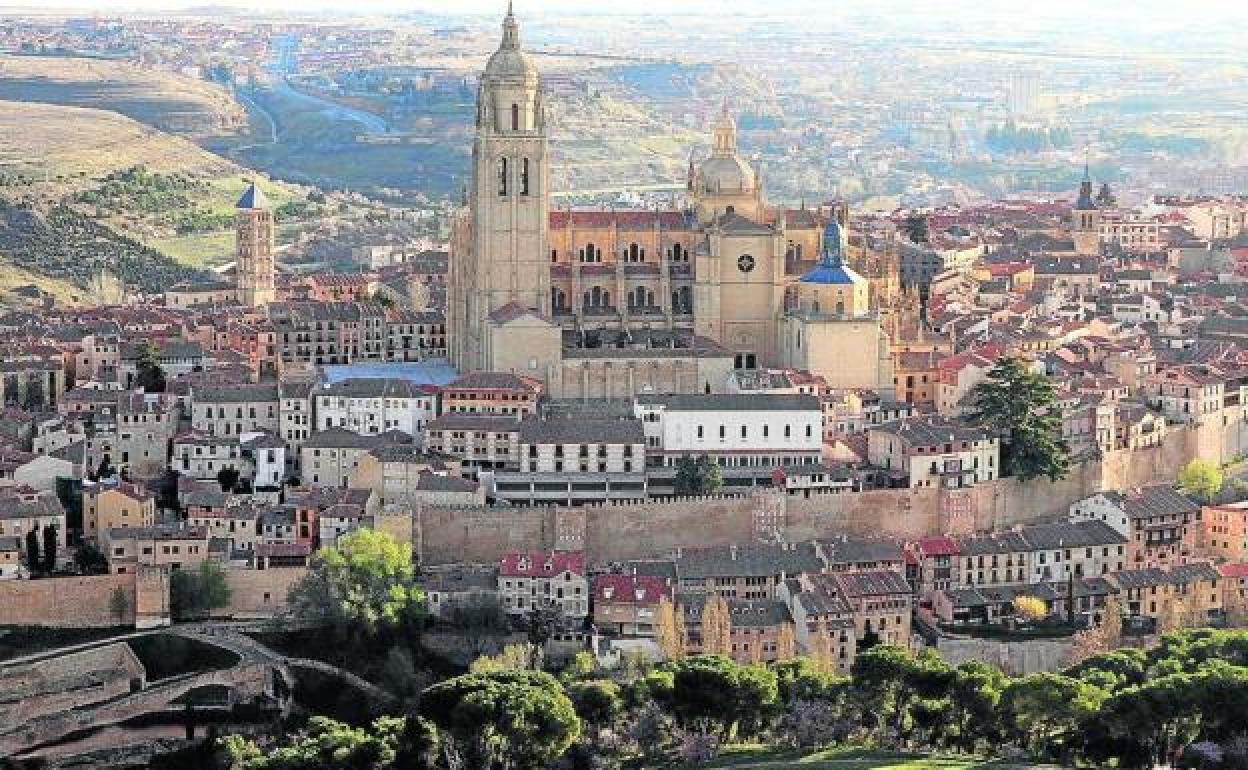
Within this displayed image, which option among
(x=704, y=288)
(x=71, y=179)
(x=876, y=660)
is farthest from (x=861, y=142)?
(x=876, y=660)

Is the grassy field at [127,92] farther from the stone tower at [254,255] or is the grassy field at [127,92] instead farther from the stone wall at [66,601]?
the stone wall at [66,601]

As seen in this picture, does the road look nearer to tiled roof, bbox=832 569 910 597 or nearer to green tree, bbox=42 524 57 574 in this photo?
green tree, bbox=42 524 57 574

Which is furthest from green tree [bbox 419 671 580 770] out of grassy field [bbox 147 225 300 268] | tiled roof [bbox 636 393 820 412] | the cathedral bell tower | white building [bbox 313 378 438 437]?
grassy field [bbox 147 225 300 268]

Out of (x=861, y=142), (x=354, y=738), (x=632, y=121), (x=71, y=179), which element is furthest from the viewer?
(x=861, y=142)

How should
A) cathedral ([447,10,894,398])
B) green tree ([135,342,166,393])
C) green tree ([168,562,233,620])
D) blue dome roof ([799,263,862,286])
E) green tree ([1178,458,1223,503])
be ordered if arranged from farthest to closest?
green tree ([135,342,166,393]) → blue dome roof ([799,263,862,286]) → cathedral ([447,10,894,398]) → green tree ([1178,458,1223,503]) → green tree ([168,562,233,620])

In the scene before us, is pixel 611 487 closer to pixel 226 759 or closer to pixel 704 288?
pixel 704 288

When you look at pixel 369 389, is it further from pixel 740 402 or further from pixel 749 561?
pixel 749 561
